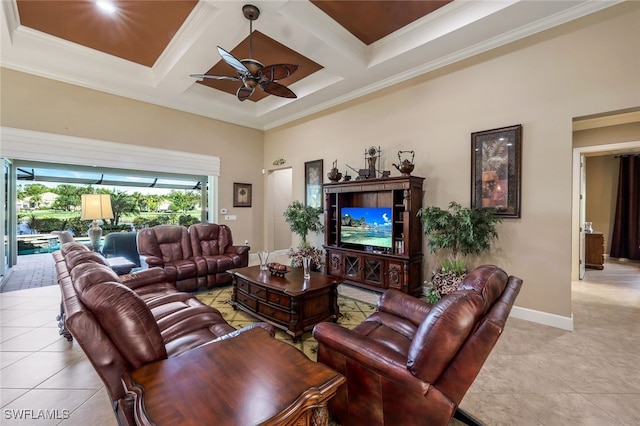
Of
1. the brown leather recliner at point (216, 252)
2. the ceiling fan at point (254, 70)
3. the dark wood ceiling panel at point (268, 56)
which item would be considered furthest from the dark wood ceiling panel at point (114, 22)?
the brown leather recliner at point (216, 252)

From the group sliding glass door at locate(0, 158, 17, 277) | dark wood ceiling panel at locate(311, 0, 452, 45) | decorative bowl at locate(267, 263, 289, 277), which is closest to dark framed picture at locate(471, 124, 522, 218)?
dark wood ceiling panel at locate(311, 0, 452, 45)

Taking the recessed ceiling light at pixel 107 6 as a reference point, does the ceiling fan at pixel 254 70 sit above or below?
below

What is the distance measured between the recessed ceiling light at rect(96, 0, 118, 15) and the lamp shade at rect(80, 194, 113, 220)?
2409 mm

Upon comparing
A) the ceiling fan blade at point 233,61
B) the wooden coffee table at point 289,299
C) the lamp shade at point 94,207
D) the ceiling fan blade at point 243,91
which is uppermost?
the ceiling fan blade at point 243,91

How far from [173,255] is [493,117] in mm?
5108

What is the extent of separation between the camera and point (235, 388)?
99cm

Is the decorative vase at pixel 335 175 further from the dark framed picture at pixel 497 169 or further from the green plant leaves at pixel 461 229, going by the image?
the dark framed picture at pixel 497 169

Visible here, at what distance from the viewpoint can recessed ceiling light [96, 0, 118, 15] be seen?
3.11 meters

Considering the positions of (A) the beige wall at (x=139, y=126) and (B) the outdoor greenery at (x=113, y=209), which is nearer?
(A) the beige wall at (x=139, y=126)

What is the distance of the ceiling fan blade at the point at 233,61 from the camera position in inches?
104

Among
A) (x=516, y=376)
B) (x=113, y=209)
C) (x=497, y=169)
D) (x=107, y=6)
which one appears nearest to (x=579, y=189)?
(x=497, y=169)

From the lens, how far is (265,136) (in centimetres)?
712

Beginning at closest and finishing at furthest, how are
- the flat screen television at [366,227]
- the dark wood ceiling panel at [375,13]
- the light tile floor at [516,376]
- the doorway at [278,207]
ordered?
the light tile floor at [516,376], the dark wood ceiling panel at [375,13], the flat screen television at [366,227], the doorway at [278,207]

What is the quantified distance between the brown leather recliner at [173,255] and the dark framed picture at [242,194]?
6.54 ft
